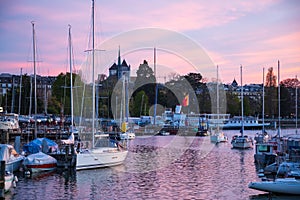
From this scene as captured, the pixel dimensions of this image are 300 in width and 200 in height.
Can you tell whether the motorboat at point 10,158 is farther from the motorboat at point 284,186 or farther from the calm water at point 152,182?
the motorboat at point 284,186

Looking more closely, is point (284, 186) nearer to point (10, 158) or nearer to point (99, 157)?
point (99, 157)

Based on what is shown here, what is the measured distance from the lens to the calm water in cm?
2900

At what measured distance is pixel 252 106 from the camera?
170 m

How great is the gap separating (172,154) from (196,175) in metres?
17.4

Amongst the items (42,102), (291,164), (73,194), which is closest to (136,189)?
(73,194)

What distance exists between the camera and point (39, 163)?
1463 inches

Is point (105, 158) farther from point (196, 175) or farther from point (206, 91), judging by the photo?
point (206, 91)

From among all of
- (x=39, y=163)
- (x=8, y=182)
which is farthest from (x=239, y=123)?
(x=8, y=182)

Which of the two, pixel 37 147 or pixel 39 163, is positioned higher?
pixel 37 147

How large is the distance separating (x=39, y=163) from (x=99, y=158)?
15.8ft

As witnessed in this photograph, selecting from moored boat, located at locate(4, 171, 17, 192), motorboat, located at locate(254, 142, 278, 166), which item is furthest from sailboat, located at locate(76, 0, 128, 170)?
motorboat, located at locate(254, 142, 278, 166)

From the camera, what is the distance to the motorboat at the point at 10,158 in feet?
114

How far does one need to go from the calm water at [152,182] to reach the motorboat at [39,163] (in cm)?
94

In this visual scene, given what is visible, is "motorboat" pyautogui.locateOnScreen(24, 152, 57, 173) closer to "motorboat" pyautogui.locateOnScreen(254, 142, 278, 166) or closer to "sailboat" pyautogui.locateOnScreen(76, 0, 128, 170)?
"sailboat" pyautogui.locateOnScreen(76, 0, 128, 170)
